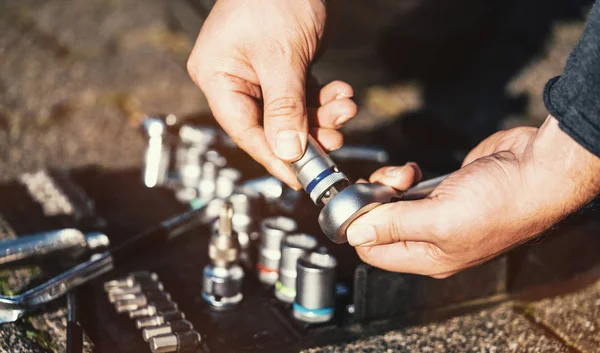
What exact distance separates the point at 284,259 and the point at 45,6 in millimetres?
2073

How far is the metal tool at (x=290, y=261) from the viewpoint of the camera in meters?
1.10

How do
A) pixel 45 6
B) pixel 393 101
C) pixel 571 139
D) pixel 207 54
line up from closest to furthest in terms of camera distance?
pixel 571 139 → pixel 207 54 → pixel 393 101 → pixel 45 6

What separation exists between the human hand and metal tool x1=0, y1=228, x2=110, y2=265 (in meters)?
0.52

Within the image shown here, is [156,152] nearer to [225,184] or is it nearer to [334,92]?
[225,184]

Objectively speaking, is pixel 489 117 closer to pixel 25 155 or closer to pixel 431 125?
pixel 431 125

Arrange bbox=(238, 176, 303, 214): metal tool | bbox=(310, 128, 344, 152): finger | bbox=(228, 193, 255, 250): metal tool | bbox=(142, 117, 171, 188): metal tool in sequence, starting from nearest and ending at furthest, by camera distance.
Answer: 1. bbox=(310, 128, 344, 152): finger
2. bbox=(228, 193, 255, 250): metal tool
3. bbox=(238, 176, 303, 214): metal tool
4. bbox=(142, 117, 171, 188): metal tool

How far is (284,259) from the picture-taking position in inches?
43.8

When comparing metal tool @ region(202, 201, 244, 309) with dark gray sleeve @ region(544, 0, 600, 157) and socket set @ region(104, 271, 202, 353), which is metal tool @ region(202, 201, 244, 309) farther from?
dark gray sleeve @ region(544, 0, 600, 157)

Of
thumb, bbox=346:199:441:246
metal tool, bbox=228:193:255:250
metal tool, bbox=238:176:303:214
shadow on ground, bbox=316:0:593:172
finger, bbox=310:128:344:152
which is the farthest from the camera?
shadow on ground, bbox=316:0:593:172

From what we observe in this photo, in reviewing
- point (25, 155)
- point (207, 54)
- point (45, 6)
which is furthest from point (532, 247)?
point (45, 6)

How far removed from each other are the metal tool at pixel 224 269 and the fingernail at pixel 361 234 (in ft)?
0.79

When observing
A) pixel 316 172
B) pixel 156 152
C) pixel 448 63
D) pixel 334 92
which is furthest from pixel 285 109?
pixel 448 63

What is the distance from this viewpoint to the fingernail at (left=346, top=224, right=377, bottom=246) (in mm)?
938

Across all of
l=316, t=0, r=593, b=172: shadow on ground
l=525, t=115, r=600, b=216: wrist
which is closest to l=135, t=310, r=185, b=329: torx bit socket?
l=525, t=115, r=600, b=216: wrist
